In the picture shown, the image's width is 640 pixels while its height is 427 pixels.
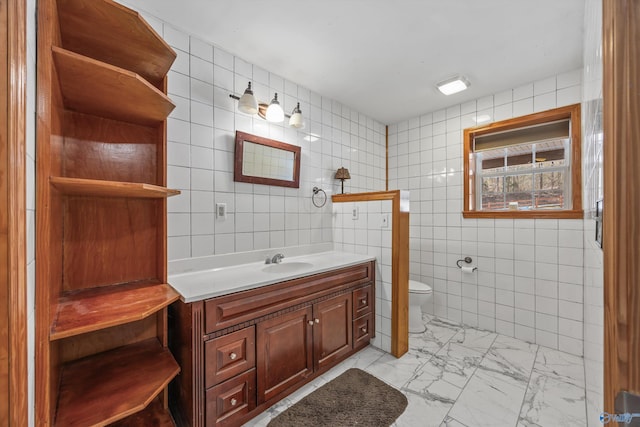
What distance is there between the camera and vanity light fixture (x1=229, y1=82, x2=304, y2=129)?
182 cm

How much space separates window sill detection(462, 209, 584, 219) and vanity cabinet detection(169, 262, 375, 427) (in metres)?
1.59

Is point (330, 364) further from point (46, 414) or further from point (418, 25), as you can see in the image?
point (418, 25)

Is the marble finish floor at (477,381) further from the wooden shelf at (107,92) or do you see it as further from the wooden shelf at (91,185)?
the wooden shelf at (107,92)

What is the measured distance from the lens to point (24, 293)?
0.60 metres

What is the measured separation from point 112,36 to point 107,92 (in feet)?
0.90

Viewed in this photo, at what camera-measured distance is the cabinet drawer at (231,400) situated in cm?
130

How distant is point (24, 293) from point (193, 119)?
145cm

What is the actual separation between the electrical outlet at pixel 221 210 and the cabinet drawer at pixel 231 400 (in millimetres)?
1031

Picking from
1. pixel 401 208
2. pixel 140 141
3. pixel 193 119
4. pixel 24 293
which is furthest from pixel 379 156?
pixel 24 293

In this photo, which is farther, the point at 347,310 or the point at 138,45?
the point at 347,310

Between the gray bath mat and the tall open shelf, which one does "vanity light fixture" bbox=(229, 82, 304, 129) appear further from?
the gray bath mat

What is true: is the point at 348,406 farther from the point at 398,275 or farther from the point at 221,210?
the point at 221,210

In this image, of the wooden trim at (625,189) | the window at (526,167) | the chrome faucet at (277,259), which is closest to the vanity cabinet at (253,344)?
the chrome faucet at (277,259)

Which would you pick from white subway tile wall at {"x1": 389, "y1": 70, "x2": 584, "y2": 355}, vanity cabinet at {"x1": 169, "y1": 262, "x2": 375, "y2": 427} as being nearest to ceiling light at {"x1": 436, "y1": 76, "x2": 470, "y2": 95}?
white subway tile wall at {"x1": 389, "y1": 70, "x2": 584, "y2": 355}
